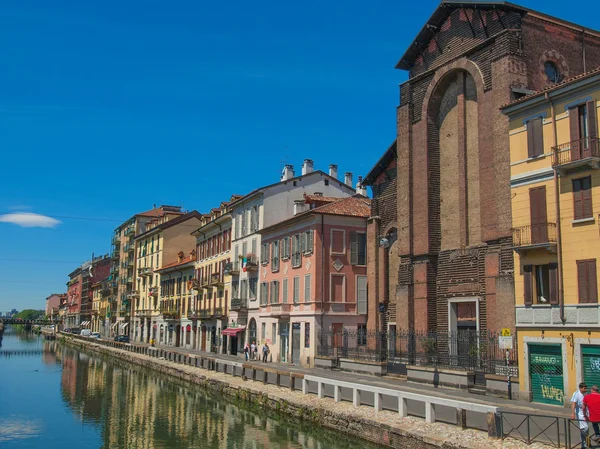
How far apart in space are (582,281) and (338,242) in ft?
71.3

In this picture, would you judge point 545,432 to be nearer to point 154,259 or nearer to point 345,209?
point 345,209

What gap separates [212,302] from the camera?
5969 cm

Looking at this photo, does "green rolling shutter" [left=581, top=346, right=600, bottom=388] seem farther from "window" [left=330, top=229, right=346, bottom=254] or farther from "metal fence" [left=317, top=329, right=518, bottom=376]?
"window" [left=330, top=229, right=346, bottom=254]

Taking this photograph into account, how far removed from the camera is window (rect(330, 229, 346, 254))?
138ft

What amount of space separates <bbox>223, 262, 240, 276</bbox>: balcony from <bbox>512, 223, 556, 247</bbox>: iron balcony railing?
32030mm

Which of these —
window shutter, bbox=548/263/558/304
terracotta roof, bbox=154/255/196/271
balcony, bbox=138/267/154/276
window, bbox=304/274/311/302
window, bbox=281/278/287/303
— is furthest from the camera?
balcony, bbox=138/267/154/276

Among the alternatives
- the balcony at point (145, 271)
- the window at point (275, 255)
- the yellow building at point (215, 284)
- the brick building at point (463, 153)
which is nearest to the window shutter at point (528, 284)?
the brick building at point (463, 153)

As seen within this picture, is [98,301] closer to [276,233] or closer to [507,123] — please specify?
[276,233]

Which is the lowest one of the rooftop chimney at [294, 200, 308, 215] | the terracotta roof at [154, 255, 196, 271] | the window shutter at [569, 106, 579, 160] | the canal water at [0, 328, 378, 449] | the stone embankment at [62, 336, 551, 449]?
the canal water at [0, 328, 378, 449]

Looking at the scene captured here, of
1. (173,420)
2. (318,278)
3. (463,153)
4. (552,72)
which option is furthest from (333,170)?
(173,420)

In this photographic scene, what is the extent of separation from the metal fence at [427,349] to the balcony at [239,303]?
1240 centimetres

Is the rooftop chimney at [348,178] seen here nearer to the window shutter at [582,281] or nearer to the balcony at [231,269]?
the balcony at [231,269]

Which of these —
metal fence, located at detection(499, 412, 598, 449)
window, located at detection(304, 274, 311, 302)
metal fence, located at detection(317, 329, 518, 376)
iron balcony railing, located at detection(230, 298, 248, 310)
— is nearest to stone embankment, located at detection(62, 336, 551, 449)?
metal fence, located at detection(499, 412, 598, 449)

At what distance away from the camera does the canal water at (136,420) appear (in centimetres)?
2238
